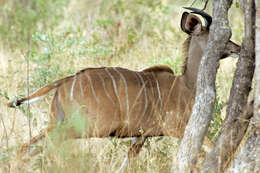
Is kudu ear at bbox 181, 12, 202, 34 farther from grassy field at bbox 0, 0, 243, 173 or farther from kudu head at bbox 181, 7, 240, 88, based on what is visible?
grassy field at bbox 0, 0, 243, 173

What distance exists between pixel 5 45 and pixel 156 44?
90.2 inches

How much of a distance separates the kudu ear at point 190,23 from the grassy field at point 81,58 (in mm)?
114

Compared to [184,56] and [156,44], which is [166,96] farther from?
[156,44]

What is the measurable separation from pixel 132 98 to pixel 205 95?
889 mm

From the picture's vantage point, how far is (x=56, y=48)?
5.43 meters

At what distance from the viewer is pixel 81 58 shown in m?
5.77

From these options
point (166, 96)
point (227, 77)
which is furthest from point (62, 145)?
point (227, 77)

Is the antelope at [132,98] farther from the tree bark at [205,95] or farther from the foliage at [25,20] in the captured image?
the foliage at [25,20]

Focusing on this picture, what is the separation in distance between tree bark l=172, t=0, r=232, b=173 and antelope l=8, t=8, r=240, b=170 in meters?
0.35

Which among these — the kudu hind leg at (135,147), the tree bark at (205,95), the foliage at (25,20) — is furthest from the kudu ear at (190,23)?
the foliage at (25,20)

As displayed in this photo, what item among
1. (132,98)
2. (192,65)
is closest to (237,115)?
(132,98)

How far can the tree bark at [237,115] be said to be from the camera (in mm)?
2787

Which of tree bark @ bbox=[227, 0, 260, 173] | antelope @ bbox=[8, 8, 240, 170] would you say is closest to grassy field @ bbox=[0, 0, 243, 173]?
antelope @ bbox=[8, 8, 240, 170]

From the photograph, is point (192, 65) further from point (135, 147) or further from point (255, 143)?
point (255, 143)
